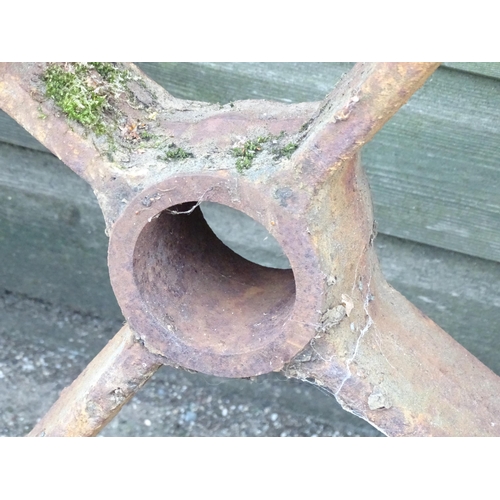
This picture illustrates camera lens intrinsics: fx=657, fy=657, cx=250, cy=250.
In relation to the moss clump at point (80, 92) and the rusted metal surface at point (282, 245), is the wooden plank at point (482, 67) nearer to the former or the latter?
the rusted metal surface at point (282, 245)

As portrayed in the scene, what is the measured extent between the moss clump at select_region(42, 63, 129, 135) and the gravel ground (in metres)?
0.84

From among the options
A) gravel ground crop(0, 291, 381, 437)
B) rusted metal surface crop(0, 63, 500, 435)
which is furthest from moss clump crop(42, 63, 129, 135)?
gravel ground crop(0, 291, 381, 437)

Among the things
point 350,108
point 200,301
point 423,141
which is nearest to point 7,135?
point 200,301

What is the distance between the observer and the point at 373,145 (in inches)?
44.2

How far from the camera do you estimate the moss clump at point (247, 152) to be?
65 cm

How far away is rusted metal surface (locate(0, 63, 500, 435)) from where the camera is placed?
2.09ft

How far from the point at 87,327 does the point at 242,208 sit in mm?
1024

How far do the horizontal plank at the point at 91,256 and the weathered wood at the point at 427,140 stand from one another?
0.26 ft

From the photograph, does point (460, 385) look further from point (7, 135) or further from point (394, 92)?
point (7, 135)

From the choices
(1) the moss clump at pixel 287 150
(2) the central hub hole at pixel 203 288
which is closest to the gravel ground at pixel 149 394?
(2) the central hub hole at pixel 203 288

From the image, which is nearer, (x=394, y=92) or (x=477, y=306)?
(x=394, y=92)

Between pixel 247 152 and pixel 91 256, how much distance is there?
0.85 m

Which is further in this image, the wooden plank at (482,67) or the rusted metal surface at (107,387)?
the wooden plank at (482,67)

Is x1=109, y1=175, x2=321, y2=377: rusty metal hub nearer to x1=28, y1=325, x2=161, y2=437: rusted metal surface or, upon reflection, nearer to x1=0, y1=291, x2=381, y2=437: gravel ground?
x1=28, y1=325, x2=161, y2=437: rusted metal surface
